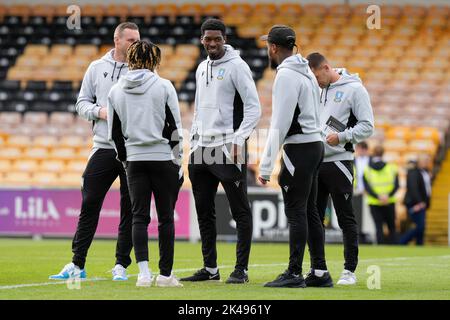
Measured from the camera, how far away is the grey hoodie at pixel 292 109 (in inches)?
341

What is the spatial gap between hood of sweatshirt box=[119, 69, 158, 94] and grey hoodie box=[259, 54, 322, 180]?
1015 mm

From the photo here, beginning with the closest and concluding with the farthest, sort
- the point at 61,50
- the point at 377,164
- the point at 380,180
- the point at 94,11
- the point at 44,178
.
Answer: the point at 380,180, the point at 377,164, the point at 44,178, the point at 61,50, the point at 94,11

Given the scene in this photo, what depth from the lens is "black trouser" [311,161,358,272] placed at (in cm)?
948

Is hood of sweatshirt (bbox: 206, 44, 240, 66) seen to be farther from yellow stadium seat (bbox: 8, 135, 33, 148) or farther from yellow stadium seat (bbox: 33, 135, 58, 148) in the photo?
yellow stadium seat (bbox: 8, 135, 33, 148)

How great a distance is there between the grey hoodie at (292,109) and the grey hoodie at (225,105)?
54 centimetres

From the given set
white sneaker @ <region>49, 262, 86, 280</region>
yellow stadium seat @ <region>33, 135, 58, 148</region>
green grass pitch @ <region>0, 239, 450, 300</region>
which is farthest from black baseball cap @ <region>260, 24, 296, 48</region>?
yellow stadium seat @ <region>33, 135, 58, 148</region>

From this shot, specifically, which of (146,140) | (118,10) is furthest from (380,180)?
(118,10)

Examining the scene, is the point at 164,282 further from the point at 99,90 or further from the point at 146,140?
the point at 99,90

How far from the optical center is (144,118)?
8.68 meters

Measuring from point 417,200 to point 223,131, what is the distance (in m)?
10.3

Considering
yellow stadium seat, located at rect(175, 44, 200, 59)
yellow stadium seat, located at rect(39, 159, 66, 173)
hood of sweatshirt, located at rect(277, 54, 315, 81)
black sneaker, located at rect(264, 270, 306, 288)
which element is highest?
yellow stadium seat, located at rect(175, 44, 200, 59)

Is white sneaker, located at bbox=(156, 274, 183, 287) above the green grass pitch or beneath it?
above
